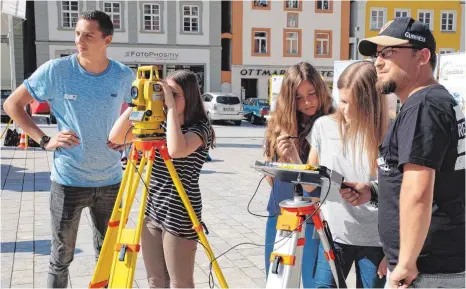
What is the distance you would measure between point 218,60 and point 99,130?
28232 millimetres

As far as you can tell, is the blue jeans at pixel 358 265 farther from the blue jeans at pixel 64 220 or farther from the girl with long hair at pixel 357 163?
the blue jeans at pixel 64 220

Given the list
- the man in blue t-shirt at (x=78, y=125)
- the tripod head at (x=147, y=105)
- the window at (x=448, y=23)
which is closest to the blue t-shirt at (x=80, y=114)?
the man in blue t-shirt at (x=78, y=125)

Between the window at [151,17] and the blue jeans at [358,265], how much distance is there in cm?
2847

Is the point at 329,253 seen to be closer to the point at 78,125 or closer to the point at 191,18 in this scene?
the point at 78,125

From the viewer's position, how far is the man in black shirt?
176 centimetres

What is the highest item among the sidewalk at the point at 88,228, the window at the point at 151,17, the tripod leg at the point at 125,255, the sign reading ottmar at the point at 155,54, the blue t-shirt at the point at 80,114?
the window at the point at 151,17

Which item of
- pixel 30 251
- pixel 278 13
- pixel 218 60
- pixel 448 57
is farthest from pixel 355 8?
pixel 30 251

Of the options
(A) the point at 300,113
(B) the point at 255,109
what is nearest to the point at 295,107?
(A) the point at 300,113

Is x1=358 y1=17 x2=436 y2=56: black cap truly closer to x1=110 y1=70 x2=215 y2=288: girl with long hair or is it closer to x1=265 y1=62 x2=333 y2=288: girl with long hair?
x1=265 y1=62 x2=333 y2=288: girl with long hair

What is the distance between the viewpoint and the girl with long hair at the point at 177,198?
105 inches

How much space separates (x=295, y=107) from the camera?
2992 mm

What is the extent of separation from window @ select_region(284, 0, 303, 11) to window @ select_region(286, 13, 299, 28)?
378 mm

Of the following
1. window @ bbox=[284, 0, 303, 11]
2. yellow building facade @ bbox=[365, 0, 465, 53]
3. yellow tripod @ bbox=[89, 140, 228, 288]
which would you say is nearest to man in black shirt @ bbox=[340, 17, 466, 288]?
yellow tripod @ bbox=[89, 140, 228, 288]

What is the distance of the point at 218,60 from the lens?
30781 mm
